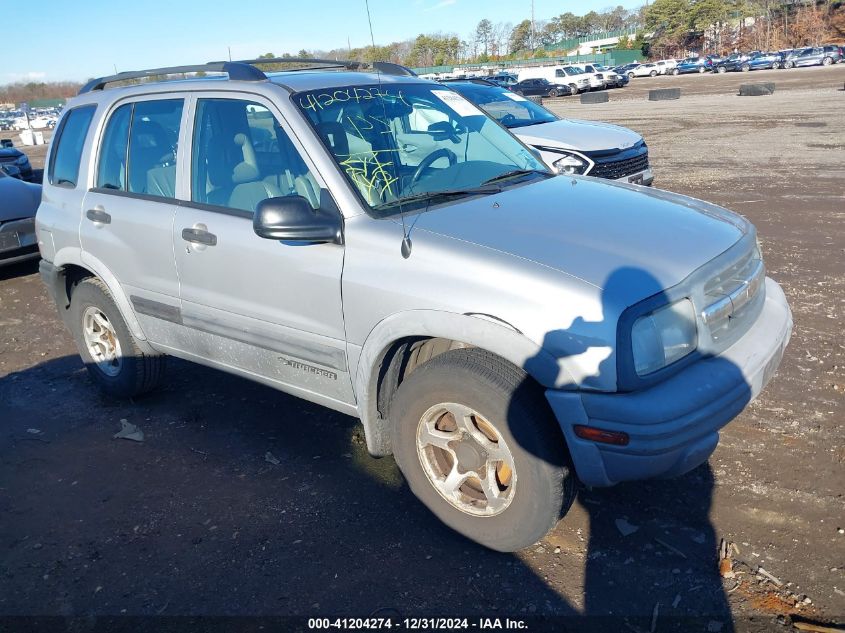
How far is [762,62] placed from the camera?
5616cm

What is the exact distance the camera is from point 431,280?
2967 mm

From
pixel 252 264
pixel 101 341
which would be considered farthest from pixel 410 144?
pixel 101 341

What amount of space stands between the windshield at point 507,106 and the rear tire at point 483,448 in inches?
293

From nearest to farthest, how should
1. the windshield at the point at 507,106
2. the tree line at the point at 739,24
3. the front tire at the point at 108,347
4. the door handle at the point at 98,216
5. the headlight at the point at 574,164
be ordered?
the door handle at the point at 98,216 → the front tire at the point at 108,347 → the headlight at the point at 574,164 → the windshield at the point at 507,106 → the tree line at the point at 739,24

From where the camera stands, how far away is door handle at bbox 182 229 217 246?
3.74 m

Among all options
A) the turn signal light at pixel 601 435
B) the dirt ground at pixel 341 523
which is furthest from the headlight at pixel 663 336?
the dirt ground at pixel 341 523

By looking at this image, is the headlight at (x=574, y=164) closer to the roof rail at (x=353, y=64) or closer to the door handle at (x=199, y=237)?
the roof rail at (x=353, y=64)

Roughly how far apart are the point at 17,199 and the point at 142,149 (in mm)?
4963

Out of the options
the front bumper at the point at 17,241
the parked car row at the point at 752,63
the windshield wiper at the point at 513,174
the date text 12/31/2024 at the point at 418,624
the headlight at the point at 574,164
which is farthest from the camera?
the parked car row at the point at 752,63

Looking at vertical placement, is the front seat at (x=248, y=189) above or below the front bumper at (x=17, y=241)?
above

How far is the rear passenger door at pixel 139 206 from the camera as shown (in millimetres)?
4085

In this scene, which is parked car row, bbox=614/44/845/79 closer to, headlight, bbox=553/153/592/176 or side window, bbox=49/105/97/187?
headlight, bbox=553/153/592/176

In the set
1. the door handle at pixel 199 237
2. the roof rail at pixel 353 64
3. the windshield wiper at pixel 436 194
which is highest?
the roof rail at pixel 353 64

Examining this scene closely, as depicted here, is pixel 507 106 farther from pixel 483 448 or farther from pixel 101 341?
pixel 483 448
